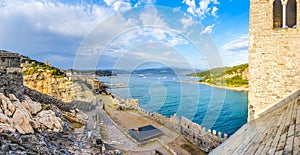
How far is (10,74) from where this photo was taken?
913cm

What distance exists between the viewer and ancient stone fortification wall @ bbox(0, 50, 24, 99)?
8688 millimetres

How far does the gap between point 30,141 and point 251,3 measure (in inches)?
372

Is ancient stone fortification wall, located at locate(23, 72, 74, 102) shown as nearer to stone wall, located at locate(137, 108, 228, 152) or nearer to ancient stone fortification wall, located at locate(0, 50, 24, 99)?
ancient stone fortification wall, located at locate(0, 50, 24, 99)

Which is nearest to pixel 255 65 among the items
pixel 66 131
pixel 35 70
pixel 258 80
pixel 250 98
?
pixel 258 80

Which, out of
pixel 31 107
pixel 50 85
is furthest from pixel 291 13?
pixel 50 85

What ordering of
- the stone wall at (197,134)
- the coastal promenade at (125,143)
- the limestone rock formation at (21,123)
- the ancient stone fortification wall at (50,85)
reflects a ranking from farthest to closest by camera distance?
the ancient stone fortification wall at (50,85) → the stone wall at (197,134) → the coastal promenade at (125,143) → the limestone rock formation at (21,123)

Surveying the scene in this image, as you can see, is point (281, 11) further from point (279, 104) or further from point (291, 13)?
point (279, 104)

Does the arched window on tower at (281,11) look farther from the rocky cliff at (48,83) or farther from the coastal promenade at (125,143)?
the rocky cliff at (48,83)

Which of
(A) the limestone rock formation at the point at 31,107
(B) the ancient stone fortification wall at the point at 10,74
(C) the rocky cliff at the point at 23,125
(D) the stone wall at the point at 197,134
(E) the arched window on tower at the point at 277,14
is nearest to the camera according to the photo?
(C) the rocky cliff at the point at 23,125

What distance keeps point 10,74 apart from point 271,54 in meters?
11.4

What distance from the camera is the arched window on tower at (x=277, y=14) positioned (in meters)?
6.68

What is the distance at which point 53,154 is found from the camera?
6641 mm

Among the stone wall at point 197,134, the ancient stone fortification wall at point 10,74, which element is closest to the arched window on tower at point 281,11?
the stone wall at point 197,134

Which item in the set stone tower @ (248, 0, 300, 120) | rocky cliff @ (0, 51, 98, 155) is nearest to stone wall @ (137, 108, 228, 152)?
stone tower @ (248, 0, 300, 120)
